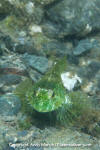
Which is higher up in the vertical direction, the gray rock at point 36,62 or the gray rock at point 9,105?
the gray rock at point 36,62

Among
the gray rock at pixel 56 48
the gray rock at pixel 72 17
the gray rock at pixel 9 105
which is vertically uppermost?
the gray rock at pixel 72 17

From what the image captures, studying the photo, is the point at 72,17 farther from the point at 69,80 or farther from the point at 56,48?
the point at 69,80

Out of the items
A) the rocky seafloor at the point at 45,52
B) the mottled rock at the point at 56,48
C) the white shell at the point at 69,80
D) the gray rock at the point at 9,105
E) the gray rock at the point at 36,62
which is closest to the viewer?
the rocky seafloor at the point at 45,52

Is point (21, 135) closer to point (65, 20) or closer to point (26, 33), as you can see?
point (26, 33)

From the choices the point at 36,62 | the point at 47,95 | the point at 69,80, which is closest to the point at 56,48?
the point at 36,62

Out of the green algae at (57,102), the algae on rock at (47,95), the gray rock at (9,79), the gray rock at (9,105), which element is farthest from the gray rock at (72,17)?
the gray rock at (9,105)

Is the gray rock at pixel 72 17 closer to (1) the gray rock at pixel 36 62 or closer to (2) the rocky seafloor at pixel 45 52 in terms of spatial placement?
(2) the rocky seafloor at pixel 45 52

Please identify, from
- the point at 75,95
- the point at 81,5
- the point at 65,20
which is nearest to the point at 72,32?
the point at 65,20

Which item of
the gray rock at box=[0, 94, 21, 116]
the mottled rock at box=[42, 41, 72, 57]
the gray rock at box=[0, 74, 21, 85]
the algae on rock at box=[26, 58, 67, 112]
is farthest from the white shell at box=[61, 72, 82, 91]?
the gray rock at box=[0, 94, 21, 116]
